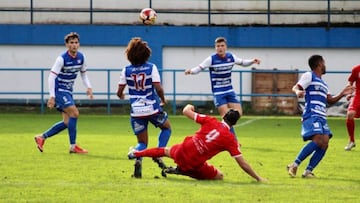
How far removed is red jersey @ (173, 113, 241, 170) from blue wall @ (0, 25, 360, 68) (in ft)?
61.5

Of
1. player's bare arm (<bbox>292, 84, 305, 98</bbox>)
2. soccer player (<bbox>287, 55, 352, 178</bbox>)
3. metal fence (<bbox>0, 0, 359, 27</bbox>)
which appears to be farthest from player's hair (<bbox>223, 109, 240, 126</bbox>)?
metal fence (<bbox>0, 0, 359, 27</bbox>)

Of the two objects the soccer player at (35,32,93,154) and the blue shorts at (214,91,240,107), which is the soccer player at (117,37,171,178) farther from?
the blue shorts at (214,91,240,107)

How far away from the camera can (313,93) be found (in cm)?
1444

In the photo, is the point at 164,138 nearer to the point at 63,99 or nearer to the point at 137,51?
the point at 137,51

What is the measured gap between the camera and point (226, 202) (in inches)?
460

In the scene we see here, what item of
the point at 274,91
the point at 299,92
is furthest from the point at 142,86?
the point at 274,91

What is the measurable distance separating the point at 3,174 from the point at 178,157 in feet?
8.64

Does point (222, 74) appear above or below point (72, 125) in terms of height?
above

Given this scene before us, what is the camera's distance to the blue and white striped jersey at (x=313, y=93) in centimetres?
1439

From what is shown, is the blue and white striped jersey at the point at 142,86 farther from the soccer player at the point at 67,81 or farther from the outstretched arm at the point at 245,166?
the soccer player at the point at 67,81

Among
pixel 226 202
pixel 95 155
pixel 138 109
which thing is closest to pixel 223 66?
pixel 95 155

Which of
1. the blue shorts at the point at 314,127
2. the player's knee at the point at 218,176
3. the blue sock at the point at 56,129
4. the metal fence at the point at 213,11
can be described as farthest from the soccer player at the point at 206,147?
the metal fence at the point at 213,11

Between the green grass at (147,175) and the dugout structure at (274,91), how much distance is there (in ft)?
25.1

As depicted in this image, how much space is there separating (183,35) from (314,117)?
709 inches
